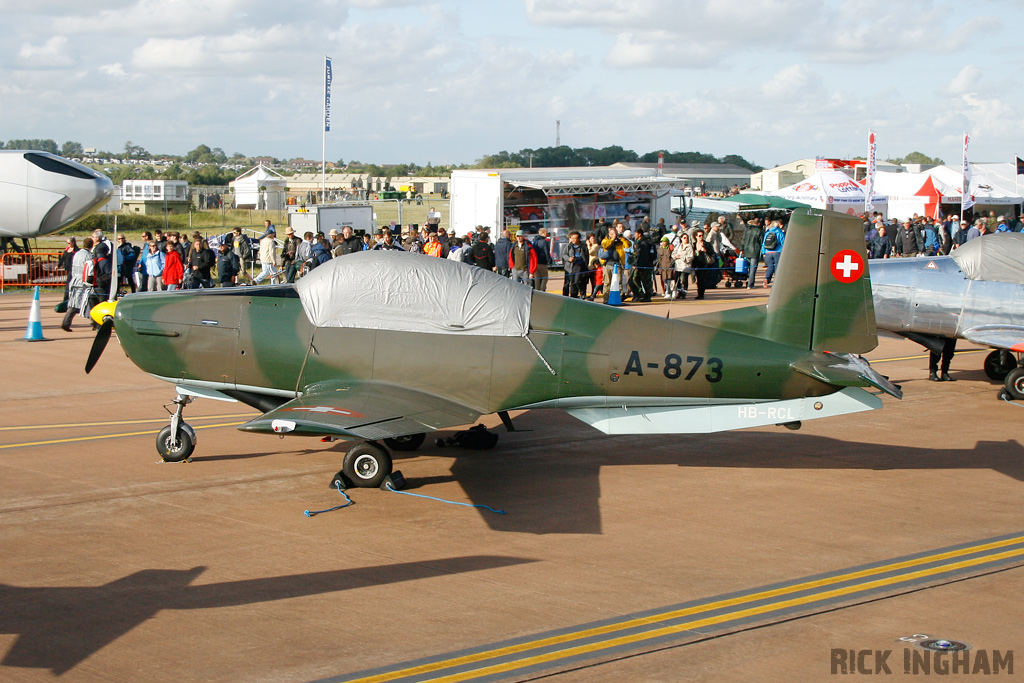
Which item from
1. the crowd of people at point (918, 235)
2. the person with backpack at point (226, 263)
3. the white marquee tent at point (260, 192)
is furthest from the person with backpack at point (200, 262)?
the white marquee tent at point (260, 192)

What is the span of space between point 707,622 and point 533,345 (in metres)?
3.85

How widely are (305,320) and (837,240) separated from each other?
Answer: 558 cm

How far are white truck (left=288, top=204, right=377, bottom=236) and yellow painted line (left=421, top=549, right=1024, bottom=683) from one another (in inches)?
1160

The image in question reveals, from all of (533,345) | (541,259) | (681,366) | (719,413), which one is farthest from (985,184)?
(533,345)

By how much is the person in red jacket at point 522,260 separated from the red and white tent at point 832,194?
2377cm

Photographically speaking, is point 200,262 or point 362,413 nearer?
point 362,413

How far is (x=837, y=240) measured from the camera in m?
9.49

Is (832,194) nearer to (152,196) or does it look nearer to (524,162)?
(152,196)

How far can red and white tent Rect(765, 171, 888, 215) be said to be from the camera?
42562mm

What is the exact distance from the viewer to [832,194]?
140 feet

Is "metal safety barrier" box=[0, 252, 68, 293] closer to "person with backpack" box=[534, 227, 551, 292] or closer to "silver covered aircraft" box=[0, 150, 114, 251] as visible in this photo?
"silver covered aircraft" box=[0, 150, 114, 251]

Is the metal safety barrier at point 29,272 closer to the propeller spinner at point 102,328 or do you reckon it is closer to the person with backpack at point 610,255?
the person with backpack at point 610,255

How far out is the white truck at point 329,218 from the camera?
1393 inches

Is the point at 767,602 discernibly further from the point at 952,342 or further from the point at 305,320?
the point at 952,342
